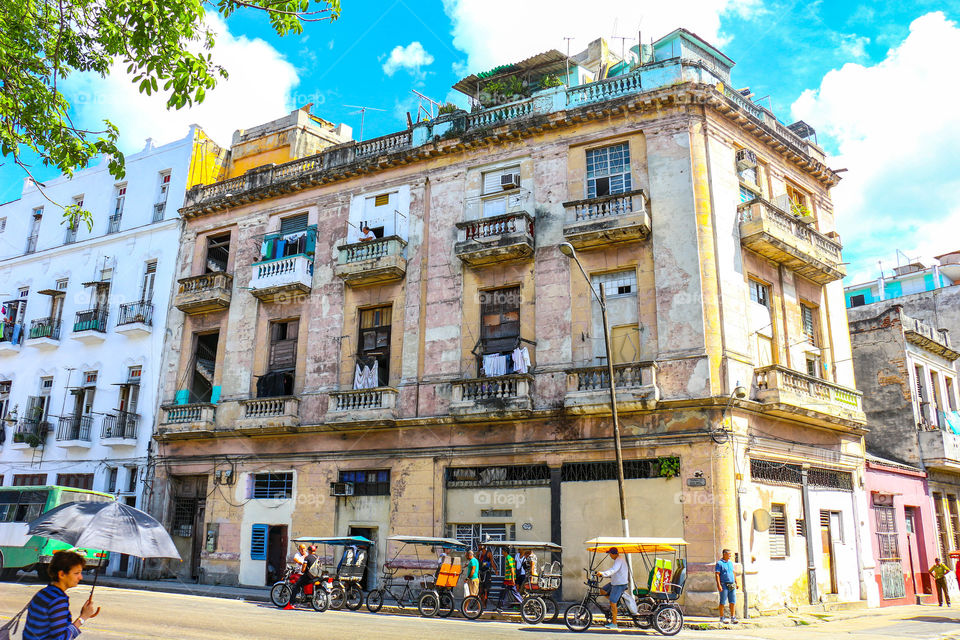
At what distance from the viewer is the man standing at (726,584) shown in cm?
1638

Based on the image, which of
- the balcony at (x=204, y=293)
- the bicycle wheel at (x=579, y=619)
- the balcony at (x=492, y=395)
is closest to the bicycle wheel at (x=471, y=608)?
the bicycle wheel at (x=579, y=619)

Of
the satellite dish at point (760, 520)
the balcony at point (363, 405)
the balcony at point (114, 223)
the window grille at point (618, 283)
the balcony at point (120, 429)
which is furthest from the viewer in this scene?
the balcony at point (114, 223)

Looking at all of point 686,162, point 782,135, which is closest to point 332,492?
point 686,162

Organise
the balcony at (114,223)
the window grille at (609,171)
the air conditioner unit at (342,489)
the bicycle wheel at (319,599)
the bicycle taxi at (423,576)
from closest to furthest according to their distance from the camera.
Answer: the bicycle taxi at (423,576)
the bicycle wheel at (319,599)
the window grille at (609,171)
the air conditioner unit at (342,489)
the balcony at (114,223)

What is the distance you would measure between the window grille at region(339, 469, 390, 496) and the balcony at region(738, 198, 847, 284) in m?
12.7

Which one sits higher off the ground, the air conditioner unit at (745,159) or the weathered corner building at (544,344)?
the air conditioner unit at (745,159)

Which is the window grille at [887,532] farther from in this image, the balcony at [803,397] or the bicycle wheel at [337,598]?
the bicycle wheel at [337,598]

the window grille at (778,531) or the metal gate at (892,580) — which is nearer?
the window grille at (778,531)

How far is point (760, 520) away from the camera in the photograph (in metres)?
18.4

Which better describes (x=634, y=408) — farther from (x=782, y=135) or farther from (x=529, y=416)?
(x=782, y=135)

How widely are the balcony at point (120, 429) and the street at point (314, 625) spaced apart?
8.98m

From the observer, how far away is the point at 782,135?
2402cm

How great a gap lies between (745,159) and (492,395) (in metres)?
10.3
